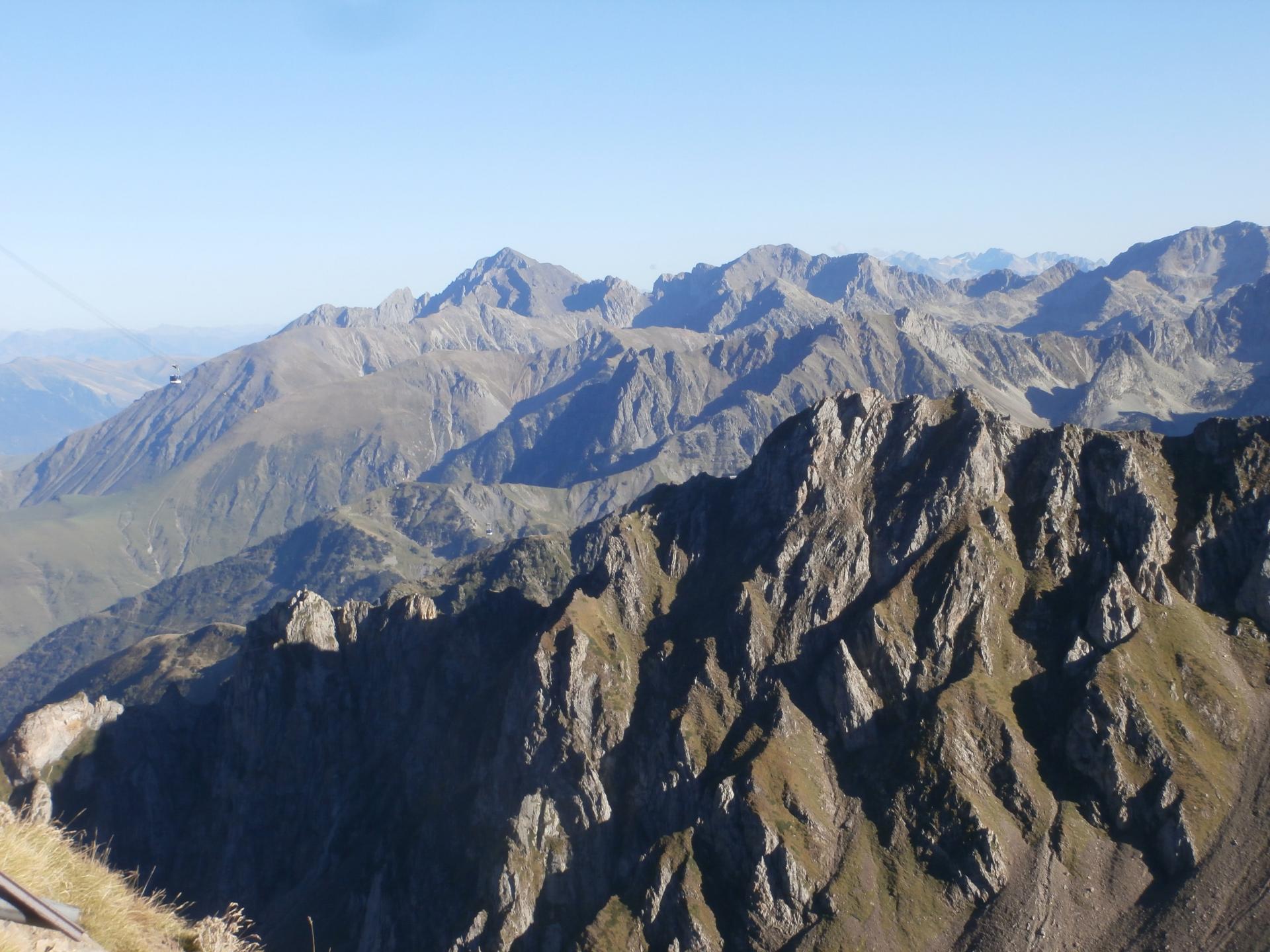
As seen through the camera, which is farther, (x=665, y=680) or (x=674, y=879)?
(x=665, y=680)

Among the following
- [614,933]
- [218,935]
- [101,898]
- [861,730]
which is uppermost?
[101,898]

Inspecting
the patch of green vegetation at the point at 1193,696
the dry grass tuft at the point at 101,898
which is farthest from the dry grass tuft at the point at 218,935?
the patch of green vegetation at the point at 1193,696

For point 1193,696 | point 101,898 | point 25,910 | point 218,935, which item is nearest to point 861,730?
point 1193,696

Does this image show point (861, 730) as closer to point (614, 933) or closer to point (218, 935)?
point (614, 933)

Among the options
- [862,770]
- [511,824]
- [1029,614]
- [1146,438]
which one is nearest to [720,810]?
[862,770]

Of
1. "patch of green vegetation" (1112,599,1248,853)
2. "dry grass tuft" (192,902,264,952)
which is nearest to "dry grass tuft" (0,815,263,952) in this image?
"dry grass tuft" (192,902,264,952)

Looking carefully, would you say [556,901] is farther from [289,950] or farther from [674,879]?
[289,950]
